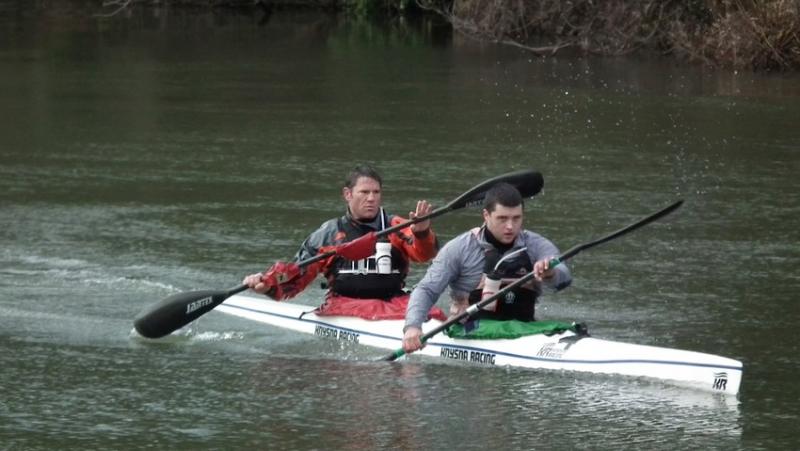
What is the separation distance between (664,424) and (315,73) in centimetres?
1986

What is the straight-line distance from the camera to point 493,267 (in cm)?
913

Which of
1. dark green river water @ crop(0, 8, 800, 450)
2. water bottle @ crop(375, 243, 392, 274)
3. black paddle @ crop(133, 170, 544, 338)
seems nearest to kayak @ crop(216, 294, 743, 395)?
dark green river water @ crop(0, 8, 800, 450)

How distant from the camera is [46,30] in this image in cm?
3734

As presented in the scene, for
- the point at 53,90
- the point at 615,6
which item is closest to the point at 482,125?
the point at 53,90

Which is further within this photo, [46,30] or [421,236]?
[46,30]

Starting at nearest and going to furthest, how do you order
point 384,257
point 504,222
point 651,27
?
1. point 504,222
2. point 384,257
3. point 651,27

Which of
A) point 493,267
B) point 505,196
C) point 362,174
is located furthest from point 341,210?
point 505,196

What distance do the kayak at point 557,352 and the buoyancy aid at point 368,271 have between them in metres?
0.24

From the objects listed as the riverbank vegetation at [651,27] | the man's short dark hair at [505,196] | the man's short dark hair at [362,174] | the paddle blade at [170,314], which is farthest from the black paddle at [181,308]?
the riverbank vegetation at [651,27]

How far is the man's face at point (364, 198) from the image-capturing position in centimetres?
983

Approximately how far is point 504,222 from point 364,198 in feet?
4.15

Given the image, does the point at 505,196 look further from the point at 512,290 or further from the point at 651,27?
the point at 651,27

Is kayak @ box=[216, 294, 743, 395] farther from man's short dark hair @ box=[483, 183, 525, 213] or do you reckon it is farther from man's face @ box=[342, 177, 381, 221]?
man's short dark hair @ box=[483, 183, 525, 213]

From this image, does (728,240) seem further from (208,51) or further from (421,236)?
(208,51)
